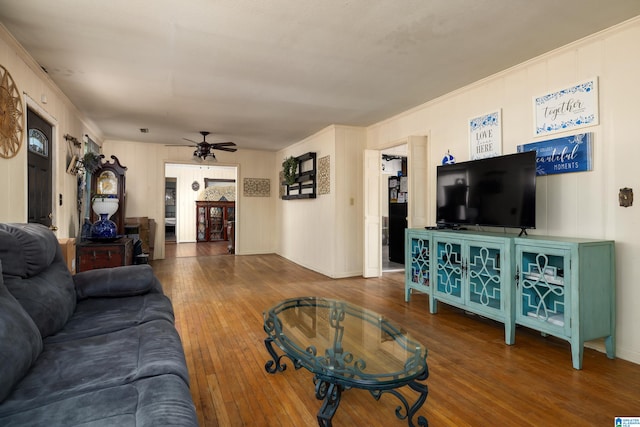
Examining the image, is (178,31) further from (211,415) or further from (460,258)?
(460,258)

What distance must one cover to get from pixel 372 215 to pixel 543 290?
10.2 ft

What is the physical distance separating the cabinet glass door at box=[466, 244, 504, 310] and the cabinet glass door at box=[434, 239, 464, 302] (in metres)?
0.13

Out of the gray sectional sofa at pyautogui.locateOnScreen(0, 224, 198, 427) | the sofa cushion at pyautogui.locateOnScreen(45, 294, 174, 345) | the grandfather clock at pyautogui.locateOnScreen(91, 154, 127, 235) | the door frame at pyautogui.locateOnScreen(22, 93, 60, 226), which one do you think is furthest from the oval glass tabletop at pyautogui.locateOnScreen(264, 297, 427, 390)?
the grandfather clock at pyautogui.locateOnScreen(91, 154, 127, 235)

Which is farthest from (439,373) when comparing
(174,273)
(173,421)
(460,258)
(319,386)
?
(174,273)

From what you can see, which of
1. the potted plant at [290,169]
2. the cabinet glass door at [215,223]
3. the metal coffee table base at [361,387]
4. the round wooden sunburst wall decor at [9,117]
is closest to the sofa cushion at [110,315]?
the metal coffee table base at [361,387]

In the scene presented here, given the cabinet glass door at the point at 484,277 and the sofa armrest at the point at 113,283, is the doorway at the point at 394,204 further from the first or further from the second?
the sofa armrest at the point at 113,283

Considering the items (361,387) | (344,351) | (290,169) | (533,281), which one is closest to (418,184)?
(533,281)

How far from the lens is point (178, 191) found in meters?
11.1

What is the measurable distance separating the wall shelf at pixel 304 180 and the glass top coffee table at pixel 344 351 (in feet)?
12.5

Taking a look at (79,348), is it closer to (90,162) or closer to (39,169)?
(39,169)

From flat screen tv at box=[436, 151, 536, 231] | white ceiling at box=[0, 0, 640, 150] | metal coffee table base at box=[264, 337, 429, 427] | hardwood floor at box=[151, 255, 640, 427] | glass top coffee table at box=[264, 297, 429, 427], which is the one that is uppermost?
white ceiling at box=[0, 0, 640, 150]

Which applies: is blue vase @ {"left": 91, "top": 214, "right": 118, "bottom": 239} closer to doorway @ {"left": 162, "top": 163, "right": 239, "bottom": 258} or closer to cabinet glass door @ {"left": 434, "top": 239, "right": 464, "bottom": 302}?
cabinet glass door @ {"left": 434, "top": 239, "right": 464, "bottom": 302}

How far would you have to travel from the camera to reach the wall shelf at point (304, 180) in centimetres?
622

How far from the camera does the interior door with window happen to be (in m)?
3.21
